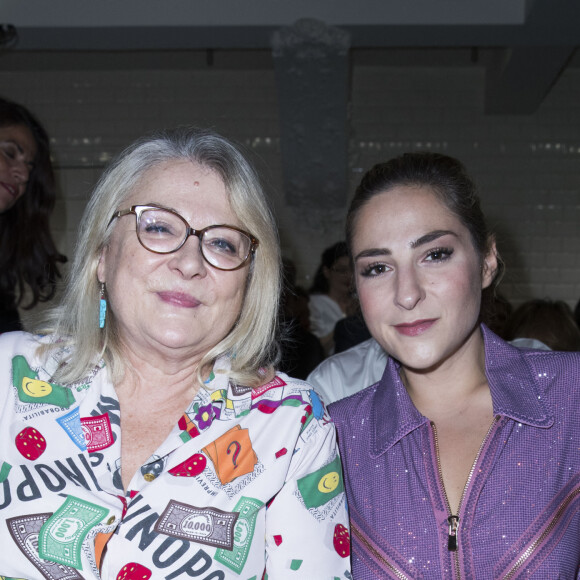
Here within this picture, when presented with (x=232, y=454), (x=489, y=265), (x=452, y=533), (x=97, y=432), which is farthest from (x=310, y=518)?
(x=489, y=265)

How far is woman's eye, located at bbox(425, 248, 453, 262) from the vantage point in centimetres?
165

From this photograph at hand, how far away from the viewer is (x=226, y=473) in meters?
1.38

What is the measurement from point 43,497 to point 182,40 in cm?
367

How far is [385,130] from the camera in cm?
610

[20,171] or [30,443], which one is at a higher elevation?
[20,171]

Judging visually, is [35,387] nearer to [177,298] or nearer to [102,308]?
[102,308]

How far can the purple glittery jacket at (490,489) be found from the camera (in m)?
1.48

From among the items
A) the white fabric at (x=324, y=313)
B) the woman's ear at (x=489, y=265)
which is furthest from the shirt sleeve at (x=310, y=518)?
the white fabric at (x=324, y=313)

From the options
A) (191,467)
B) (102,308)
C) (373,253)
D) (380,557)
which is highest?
(373,253)

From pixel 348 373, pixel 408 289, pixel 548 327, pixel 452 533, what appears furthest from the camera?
pixel 548 327

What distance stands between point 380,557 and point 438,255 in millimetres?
648

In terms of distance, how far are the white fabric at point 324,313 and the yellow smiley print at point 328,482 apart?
331cm

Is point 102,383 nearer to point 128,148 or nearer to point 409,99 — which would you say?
point 128,148

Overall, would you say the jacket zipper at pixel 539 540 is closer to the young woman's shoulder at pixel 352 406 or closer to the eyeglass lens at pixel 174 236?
the young woman's shoulder at pixel 352 406
